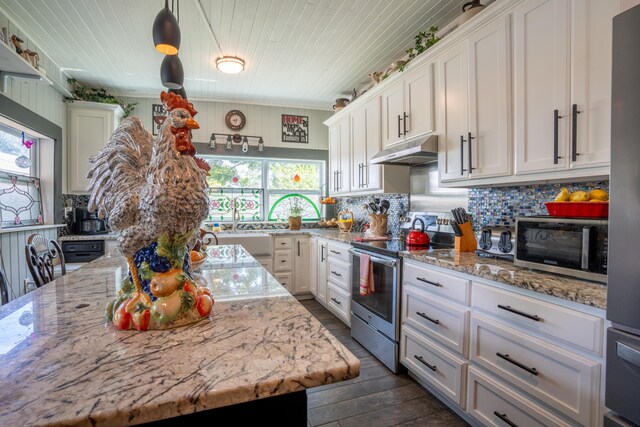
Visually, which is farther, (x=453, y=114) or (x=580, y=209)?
(x=453, y=114)

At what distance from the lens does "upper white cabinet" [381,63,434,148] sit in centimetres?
242

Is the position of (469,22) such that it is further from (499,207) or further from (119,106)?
(119,106)

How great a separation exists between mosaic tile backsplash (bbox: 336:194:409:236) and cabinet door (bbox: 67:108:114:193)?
3149 mm

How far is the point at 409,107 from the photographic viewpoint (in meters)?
2.63

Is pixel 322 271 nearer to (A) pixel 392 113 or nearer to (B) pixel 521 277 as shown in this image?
(A) pixel 392 113

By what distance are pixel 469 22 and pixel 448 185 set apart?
1.06 metres

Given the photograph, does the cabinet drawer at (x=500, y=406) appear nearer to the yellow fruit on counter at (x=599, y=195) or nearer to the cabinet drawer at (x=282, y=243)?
the yellow fruit on counter at (x=599, y=195)

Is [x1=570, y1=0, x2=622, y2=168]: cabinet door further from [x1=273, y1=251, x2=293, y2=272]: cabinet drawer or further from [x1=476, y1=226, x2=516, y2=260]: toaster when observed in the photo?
[x1=273, y1=251, x2=293, y2=272]: cabinet drawer

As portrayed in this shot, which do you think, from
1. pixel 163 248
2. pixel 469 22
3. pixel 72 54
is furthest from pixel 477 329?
pixel 72 54

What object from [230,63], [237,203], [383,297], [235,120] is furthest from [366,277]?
[235,120]

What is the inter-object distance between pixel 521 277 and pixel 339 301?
2.01 metres

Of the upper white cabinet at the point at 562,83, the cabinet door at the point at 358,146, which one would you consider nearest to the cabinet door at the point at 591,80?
the upper white cabinet at the point at 562,83

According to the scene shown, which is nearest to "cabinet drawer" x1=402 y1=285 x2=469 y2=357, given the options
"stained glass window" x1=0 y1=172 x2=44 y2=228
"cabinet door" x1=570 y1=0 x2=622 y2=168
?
"cabinet door" x1=570 y1=0 x2=622 y2=168

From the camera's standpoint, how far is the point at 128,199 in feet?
2.45
